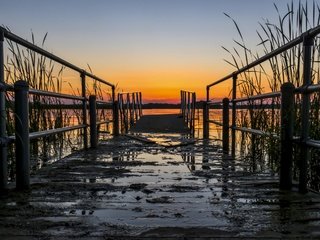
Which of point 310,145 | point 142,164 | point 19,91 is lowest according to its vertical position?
point 142,164

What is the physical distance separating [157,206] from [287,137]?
109cm

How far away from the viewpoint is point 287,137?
3.11m

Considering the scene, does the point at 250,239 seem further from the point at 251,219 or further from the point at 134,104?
the point at 134,104

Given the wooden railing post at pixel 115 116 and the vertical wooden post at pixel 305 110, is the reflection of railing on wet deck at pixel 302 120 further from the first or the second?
the wooden railing post at pixel 115 116

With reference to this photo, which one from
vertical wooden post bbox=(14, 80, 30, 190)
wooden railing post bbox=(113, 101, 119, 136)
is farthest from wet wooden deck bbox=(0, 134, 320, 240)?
wooden railing post bbox=(113, 101, 119, 136)

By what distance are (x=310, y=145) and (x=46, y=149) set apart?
3790 millimetres

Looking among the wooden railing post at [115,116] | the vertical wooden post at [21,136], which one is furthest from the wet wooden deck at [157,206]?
the wooden railing post at [115,116]

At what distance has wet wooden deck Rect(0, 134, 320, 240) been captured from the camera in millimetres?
2031

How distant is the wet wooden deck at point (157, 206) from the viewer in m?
2.03

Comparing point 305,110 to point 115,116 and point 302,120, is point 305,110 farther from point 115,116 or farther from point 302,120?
point 115,116

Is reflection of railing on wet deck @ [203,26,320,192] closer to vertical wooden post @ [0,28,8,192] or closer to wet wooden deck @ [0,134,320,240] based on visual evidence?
wet wooden deck @ [0,134,320,240]

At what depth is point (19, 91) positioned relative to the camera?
10.1ft

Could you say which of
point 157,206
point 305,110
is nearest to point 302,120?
point 305,110

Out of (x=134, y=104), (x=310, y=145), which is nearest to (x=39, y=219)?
(x=310, y=145)
